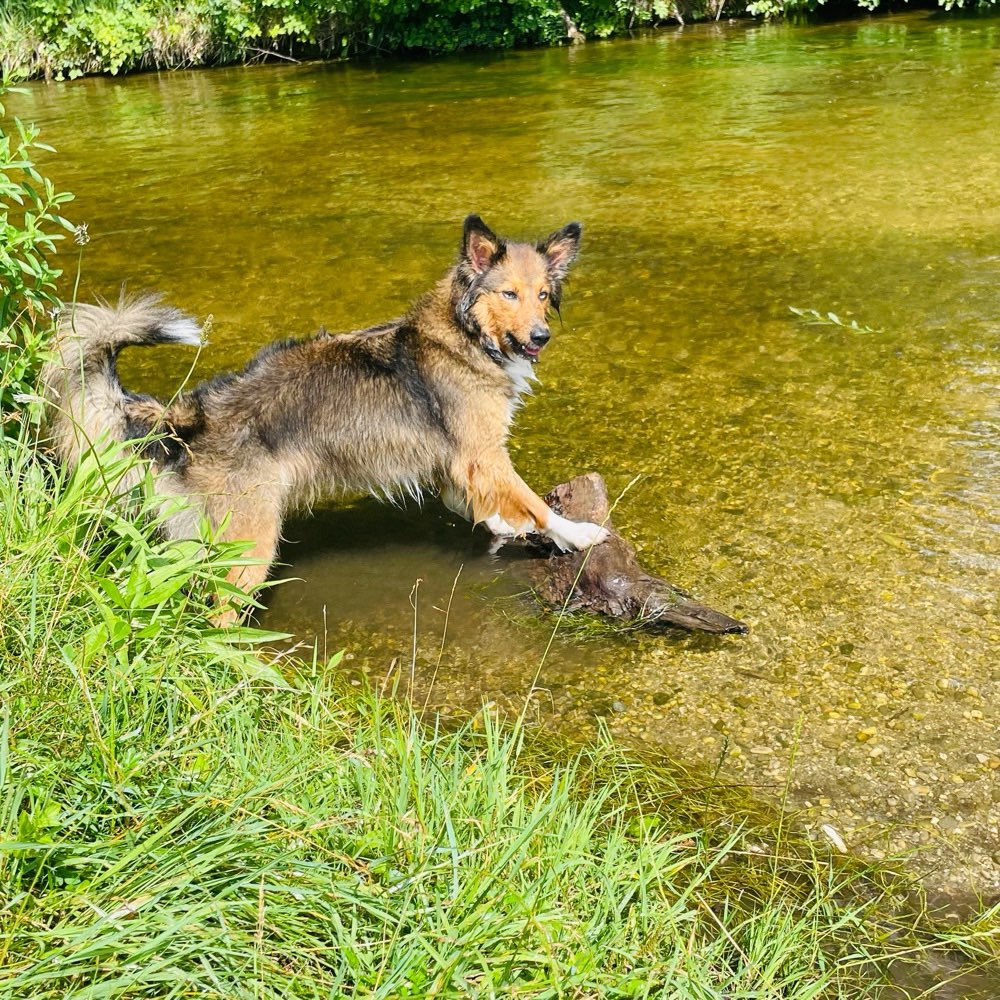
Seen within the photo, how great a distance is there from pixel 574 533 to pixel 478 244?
4.49 ft

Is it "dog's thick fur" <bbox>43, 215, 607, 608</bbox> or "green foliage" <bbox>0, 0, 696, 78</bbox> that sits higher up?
"green foliage" <bbox>0, 0, 696, 78</bbox>

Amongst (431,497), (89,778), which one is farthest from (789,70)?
(89,778)

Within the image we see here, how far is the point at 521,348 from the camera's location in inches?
190

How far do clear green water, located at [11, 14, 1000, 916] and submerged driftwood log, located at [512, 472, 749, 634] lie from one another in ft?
0.40

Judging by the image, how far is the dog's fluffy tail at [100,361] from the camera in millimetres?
4031

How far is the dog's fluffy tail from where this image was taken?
4031 millimetres

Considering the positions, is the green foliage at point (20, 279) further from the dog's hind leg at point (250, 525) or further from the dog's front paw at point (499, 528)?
the dog's front paw at point (499, 528)

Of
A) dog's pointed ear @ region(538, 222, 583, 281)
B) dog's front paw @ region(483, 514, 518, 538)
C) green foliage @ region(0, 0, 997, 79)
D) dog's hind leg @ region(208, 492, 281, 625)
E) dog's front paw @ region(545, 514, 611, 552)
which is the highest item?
green foliage @ region(0, 0, 997, 79)

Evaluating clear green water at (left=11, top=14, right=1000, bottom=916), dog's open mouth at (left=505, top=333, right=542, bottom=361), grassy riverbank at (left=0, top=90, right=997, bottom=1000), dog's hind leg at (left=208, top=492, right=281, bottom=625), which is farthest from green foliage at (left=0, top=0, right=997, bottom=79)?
grassy riverbank at (left=0, top=90, right=997, bottom=1000)

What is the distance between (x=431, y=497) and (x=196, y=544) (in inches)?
84.6

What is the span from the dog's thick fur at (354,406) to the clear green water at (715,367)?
378mm

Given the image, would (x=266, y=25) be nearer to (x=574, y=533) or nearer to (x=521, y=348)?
(x=521, y=348)

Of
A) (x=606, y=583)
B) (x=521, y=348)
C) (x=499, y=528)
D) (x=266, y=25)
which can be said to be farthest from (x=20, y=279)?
(x=266, y=25)

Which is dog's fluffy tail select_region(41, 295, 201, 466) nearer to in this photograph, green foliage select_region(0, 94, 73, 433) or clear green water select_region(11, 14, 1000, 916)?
green foliage select_region(0, 94, 73, 433)
